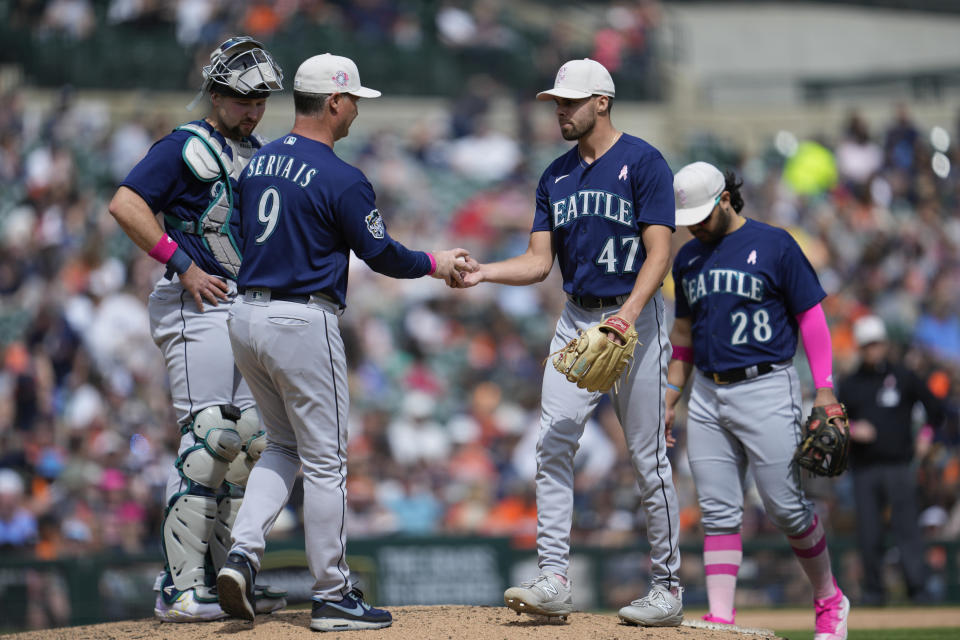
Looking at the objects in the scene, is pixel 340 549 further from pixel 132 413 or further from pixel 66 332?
pixel 66 332

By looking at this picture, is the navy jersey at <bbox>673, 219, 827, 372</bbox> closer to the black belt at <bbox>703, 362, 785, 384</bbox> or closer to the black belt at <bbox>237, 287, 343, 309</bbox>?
the black belt at <bbox>703, 362, 785, 384</bbox>

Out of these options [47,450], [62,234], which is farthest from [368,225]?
[62,234]

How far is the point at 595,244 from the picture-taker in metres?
5.31

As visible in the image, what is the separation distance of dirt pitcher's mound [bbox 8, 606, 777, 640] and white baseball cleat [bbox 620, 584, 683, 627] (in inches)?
2.0

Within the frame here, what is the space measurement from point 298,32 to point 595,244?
1239cm

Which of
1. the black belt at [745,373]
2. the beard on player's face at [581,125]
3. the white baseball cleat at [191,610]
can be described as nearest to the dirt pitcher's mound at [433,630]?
the white baseball cleat at [191,610]

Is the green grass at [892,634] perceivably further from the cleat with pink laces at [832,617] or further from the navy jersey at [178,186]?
the navy jersey at [178,186]

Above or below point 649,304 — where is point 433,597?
below

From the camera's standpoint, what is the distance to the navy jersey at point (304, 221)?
4.88 m

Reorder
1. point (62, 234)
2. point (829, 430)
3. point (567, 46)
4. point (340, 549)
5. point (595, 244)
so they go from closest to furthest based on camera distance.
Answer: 1. point (340, 549)
2. point (595, 244)
3. point (829, 430)
4. point (62, 234)
5. point (567, 46)

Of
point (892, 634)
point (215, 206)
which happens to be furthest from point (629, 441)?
point (892, 634)

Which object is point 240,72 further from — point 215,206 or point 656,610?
point 656,610

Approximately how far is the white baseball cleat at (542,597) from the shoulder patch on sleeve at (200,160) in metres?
2.31

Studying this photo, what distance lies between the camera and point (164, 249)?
5262mm
